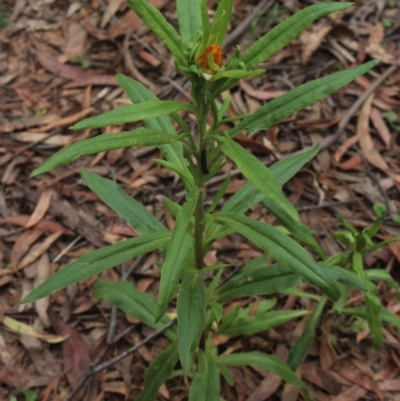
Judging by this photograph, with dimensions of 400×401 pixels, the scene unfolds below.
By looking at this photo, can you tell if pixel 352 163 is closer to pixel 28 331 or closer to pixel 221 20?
pixel 221 20

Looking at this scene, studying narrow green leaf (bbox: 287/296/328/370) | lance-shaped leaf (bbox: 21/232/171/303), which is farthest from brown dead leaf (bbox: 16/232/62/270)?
narrow green leaf (bbox: 287/296/328/370)

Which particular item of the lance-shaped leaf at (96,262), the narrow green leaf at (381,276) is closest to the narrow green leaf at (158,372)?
the lance-shaped leaf at (96,262)

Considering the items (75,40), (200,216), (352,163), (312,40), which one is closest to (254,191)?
(200,216)

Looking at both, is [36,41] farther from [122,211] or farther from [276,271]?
[276,271]

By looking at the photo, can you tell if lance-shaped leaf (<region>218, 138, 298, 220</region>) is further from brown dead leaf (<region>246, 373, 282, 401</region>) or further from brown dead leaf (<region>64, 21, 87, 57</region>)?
brown dead leaf (<region>64, 21, 87, 57</region>)

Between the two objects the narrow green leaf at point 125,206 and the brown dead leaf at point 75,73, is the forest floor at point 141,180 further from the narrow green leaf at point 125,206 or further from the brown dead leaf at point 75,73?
the narrow green leaf at point 125,206

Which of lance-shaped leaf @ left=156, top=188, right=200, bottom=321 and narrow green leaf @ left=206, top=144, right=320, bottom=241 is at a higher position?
lance-shaped leaf @ left=156, top=188, right=200, bottom=321
